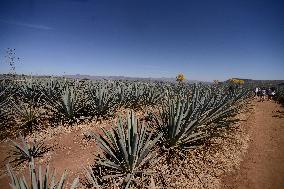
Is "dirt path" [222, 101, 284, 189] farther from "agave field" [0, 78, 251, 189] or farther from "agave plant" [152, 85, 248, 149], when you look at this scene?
"agave plant" [152, 85, 248, 149]

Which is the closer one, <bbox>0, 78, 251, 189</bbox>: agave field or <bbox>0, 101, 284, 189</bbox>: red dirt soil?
<bbox>0, 78, 251, 189</bbox>: agave field

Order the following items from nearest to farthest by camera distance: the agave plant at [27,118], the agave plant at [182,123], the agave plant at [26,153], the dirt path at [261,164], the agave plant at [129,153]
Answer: the agave plant at [129,153]
the dirt path at [261,164]
the agave plant at [182,123]
the agave plant at [26,153]
the agave plant at [27,118]

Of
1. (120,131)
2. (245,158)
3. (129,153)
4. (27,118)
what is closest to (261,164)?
(245,158)

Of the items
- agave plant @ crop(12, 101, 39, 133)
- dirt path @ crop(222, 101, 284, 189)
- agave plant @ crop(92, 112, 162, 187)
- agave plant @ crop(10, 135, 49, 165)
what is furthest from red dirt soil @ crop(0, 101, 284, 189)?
agave plant @ crop(92, 112, 162, 187)

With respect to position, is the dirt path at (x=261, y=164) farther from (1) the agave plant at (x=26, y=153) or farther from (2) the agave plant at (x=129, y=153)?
(1) the agave plant at (x=26, y=153)

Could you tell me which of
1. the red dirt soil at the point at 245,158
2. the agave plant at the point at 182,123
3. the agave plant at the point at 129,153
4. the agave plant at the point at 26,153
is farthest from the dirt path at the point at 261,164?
the agave plant at the point at 26,153

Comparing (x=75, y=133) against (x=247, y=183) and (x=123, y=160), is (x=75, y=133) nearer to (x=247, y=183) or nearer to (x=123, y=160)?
(x=123, y=160)

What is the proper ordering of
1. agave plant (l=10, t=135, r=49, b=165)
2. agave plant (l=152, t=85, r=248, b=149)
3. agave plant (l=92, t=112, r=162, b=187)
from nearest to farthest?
agave plant (l=92, t=112, r=162, b=187) < agave plant (l=152, t=85, r=248, b=149) < agave plant (l=10, t=135, r=49, b=165)

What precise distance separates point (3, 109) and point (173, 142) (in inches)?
242

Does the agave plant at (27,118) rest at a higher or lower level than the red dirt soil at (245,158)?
higher

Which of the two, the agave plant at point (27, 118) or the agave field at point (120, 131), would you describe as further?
the agave plant at point (27, 118)

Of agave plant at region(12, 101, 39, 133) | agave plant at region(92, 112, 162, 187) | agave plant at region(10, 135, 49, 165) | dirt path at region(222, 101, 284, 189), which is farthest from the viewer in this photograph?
agave plant at region(12, 101, 39, 133)

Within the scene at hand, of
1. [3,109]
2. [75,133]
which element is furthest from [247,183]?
[3,109]

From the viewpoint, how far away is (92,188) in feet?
14.0
